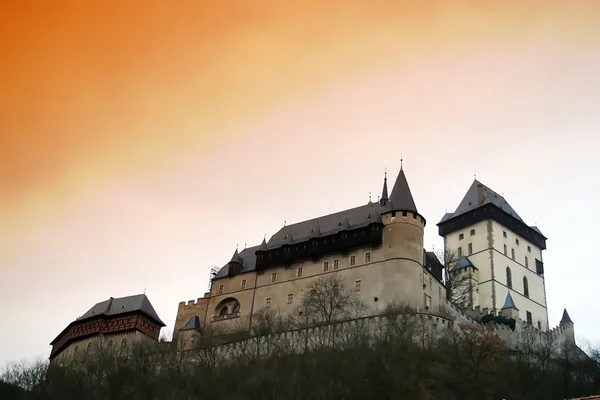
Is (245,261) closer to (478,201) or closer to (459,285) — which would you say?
(459,285)

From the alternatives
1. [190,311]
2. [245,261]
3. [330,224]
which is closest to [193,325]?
[190,311]

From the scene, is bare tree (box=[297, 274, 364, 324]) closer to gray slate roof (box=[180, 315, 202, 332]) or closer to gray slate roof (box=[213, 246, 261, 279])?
gray slate roof (box=[213, 246, 261, 279])

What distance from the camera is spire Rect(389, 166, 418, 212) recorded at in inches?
2057

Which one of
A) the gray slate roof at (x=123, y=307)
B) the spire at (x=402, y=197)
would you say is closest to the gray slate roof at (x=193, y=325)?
the gray slate roof at (x=123, y=307)

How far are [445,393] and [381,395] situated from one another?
3326mm

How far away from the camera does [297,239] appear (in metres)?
56.9

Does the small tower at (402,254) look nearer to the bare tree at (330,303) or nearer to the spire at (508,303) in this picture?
the bare tree at (330,303)

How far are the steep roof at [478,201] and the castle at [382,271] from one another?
0.14 m

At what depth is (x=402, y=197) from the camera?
174ft

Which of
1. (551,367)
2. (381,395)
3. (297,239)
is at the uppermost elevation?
(297,239)

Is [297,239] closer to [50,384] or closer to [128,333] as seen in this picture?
[128,333]

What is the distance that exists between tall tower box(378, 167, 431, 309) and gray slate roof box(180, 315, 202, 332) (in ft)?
48.5

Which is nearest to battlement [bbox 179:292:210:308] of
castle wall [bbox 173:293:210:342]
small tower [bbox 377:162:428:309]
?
castle wall [bbox 173:293:210:342]

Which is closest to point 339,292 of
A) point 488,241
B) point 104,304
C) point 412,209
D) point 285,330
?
point 285,330
